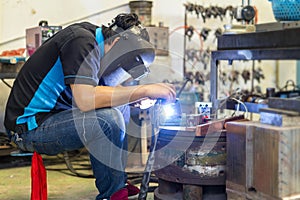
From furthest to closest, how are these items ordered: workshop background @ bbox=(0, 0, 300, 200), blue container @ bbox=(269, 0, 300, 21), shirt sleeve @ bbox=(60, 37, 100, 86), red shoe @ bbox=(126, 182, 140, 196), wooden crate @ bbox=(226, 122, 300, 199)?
workshop background @ bbox=(0, 0, 300, 200), red shoe @ bbox=(126, 182, 140, 196), blue container @ bbox=(269, 0, 300, 21), shirt sleeve @ bbox=(60, 37, 100, 86), wooden crate @ bbox=(226, 122, 300, 199)

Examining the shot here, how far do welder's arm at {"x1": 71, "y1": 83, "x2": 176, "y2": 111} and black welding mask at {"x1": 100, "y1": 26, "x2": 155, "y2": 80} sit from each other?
169mm

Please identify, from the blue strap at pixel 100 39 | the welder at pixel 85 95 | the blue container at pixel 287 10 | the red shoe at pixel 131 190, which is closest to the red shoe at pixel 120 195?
the welder at pixel 85 95

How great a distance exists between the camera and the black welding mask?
6.01 feet

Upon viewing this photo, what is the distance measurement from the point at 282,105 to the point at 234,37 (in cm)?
62

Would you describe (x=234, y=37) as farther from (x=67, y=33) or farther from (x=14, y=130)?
(x=14, y=130)

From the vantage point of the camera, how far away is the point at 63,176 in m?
2.66

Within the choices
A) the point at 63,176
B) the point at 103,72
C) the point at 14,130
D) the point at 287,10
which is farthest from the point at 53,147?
the point at 287,10

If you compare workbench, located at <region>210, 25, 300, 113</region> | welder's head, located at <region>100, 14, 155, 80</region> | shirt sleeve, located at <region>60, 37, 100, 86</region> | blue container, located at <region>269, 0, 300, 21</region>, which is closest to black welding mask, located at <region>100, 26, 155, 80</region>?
welder's head, located at <region>100, 14, 155, 80</region>

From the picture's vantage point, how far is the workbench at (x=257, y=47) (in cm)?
175

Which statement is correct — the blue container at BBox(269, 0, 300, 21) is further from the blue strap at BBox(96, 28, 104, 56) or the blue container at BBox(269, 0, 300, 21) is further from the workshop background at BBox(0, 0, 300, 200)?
the blue strap at BBox(96, 28, 104, 56)

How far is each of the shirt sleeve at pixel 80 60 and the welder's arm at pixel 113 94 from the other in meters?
0.03

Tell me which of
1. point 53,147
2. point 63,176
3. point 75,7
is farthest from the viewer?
point 75,7

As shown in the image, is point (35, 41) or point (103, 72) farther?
point (35, 41)

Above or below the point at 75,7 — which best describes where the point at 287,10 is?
below
